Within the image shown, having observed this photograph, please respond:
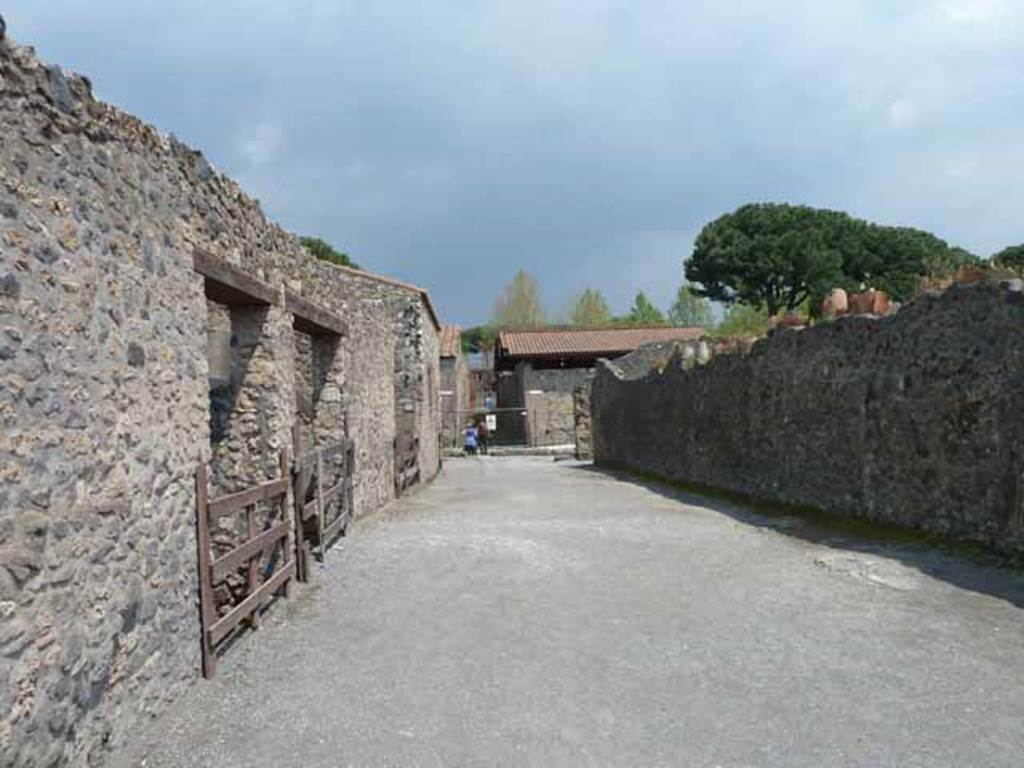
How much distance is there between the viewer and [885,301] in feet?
32.2

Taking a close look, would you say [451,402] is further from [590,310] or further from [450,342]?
[590,310]

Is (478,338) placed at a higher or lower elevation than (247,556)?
higher

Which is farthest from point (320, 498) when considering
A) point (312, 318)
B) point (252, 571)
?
point (252, 571)

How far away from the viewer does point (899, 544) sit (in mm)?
8070

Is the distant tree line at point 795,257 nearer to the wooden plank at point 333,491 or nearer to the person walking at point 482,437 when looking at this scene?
the person walking at point 482,437

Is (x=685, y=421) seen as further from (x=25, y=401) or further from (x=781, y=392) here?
(x=25, y=401)

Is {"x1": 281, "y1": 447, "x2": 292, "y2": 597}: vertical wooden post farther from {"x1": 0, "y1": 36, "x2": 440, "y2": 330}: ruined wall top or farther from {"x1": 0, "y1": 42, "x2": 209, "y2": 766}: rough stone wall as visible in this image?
{"x1": 0, "y1": 42, "x2": 209, "y2": 766}: rough stone wall

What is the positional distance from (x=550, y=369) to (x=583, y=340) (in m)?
3.10

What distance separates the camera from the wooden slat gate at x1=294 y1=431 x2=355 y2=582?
7.32m

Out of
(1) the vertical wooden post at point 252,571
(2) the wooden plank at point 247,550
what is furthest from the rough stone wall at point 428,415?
(1) the vertical wooden post at point 252,571

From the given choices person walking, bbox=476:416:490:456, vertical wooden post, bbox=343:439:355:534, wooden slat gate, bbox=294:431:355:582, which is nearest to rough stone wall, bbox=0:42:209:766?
wooden slat gate, bbox=294:431:355:582

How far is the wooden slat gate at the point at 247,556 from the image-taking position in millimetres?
4879

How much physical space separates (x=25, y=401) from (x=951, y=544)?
7499mm

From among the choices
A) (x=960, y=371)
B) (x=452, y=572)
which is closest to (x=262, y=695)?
(x=452, y=572)
